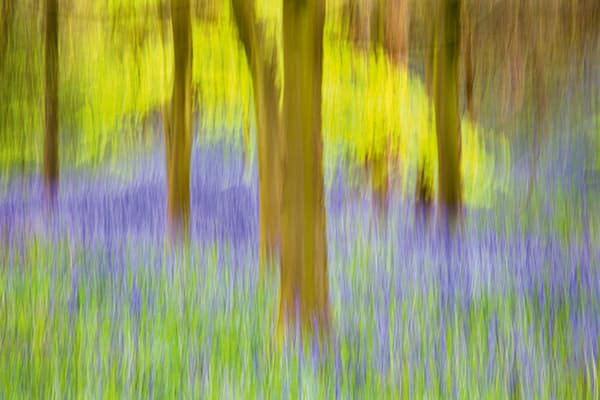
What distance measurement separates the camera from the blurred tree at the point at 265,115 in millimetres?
1462

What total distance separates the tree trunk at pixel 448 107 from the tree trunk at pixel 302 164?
389 millimetres

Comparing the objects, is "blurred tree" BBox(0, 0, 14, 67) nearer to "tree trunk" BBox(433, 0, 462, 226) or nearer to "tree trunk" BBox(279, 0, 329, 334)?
"tree trunk" BBox(279, 0, 329, 334)

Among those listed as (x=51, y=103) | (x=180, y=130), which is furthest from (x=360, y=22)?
(x=51, y=103)

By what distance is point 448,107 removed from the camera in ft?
5.28

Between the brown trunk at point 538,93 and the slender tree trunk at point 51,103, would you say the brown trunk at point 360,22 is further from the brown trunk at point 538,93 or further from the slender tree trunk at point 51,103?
the slender tree trunk at point 51,103

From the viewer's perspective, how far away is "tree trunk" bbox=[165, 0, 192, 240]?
1.56 m

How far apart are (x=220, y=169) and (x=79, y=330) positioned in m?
0.56

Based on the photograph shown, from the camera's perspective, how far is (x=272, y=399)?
1223 mm

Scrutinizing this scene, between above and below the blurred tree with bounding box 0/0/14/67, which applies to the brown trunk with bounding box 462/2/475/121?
below

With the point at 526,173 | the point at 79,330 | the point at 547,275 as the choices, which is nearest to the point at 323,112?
the point at 526,173

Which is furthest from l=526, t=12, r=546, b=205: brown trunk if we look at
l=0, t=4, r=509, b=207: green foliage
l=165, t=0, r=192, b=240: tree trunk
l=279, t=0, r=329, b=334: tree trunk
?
l=165, t=0, r=192, b=240: tree trunk

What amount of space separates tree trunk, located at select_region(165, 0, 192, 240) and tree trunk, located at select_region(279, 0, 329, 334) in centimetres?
34

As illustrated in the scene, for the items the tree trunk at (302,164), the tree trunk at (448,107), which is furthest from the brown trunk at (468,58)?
the tree trunk at (302,164)

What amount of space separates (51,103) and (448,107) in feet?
3.84
